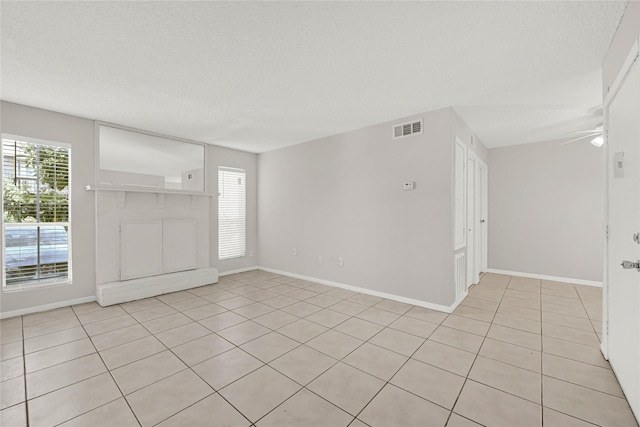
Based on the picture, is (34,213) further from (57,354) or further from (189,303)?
(189,303)

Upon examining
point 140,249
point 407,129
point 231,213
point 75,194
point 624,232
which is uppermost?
point 407,129

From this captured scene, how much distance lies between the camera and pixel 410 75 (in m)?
2.66

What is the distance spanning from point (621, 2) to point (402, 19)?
1365 millimetres

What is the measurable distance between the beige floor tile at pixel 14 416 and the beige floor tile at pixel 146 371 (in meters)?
0.48

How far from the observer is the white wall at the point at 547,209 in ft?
15.3

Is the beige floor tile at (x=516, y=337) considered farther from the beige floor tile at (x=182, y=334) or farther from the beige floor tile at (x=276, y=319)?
the beige floor tile at (x=182, y=334)

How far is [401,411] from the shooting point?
5.75ft

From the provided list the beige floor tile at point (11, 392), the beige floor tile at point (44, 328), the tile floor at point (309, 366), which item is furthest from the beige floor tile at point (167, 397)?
the beige floor tile at point (44, 328)

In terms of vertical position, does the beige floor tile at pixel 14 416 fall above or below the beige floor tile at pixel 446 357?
above

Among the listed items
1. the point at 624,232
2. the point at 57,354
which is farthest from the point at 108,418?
the point at 624,232

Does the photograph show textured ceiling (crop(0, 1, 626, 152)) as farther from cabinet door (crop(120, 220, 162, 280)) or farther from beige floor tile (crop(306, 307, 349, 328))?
beige floor tile (crop(306, 307, 349, 328))

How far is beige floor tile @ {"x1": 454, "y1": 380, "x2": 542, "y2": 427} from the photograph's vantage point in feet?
5.45

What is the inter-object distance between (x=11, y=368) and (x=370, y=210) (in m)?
4.11

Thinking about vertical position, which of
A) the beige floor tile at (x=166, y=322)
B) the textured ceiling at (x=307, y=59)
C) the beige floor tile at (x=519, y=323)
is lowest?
the beige floor tile at (x=519, y=323)
